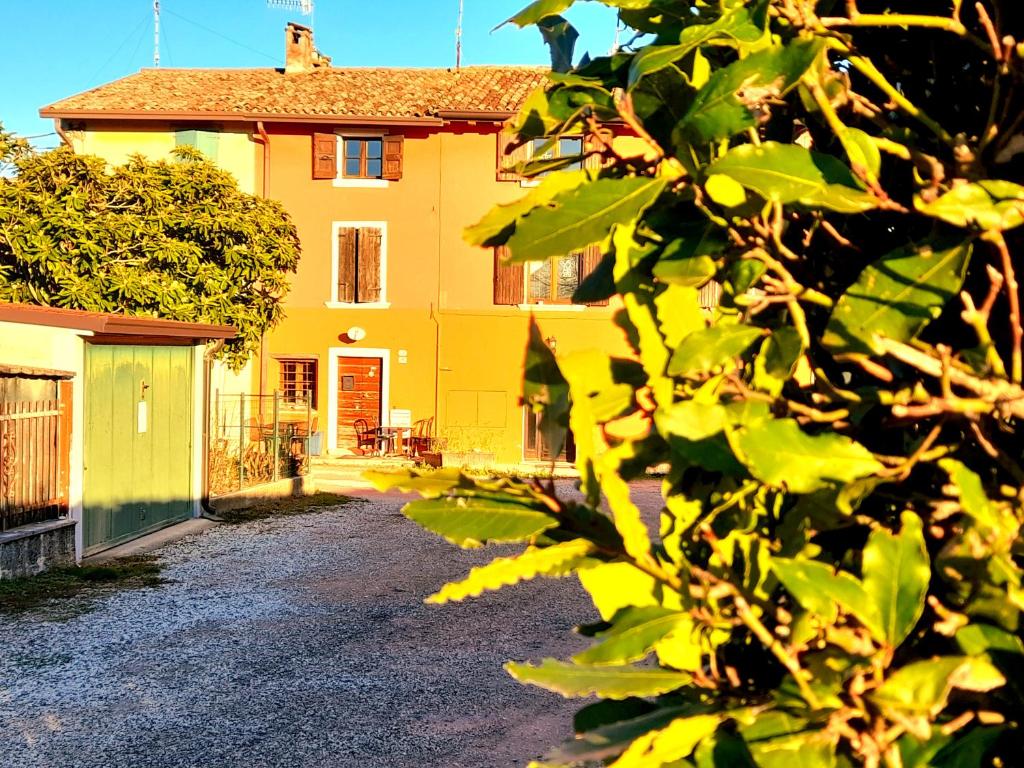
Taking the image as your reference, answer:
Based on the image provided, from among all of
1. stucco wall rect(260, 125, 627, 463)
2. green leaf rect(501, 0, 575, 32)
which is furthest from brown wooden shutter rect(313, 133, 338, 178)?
green leaf rect(501, 0, 575, 32)

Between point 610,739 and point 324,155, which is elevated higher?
point 324,155

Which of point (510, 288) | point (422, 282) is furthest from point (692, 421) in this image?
point (422, 282)

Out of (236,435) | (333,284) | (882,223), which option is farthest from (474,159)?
(882,223)

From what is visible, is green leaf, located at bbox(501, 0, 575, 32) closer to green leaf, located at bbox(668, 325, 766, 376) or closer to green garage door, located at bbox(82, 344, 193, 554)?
green leaf, located at bbox(668, 325, 766, 376)

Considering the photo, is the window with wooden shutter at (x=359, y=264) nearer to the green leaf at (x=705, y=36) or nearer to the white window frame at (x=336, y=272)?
the white window frame at (x=336, y=272)

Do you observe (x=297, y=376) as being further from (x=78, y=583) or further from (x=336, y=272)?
(x=78, y=583)

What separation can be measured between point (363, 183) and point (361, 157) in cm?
69

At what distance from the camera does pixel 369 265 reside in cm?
2306

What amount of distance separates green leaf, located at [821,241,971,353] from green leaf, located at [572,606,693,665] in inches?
11.9

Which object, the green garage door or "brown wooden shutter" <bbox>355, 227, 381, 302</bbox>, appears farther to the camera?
"brown wooden shutter" <bbox>355, 227, 381, 302</bbox>

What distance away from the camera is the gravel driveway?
19.1 ft

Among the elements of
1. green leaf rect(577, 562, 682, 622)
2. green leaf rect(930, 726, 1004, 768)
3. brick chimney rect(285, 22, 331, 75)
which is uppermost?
brick chimney rect(285, 22, 331, 75)

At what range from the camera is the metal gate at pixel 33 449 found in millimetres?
9242

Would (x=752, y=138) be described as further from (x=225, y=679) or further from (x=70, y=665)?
(x=70, y=665)
